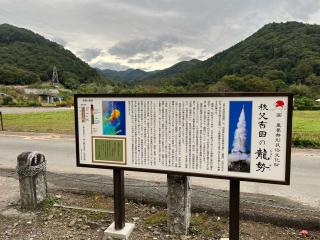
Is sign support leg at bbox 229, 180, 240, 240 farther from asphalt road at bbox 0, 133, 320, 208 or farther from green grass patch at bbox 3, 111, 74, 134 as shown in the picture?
green grass patch at bbox 3, 111, 74, 134

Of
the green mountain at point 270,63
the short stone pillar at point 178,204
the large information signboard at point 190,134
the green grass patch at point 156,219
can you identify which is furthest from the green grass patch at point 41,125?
the green mountain at point 270,63

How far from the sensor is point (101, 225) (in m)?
4.26

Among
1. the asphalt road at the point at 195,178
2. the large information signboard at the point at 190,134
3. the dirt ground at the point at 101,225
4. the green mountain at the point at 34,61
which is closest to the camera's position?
the large information signboard at the point at 190,134

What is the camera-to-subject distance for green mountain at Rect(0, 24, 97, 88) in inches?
4114

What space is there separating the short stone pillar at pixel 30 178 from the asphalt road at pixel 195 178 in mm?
2130

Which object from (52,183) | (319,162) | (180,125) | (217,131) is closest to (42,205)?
(52,183)

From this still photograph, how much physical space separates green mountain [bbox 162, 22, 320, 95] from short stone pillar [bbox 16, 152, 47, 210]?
54703mm

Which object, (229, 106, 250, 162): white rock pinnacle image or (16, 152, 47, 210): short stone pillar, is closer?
(229, 106, 250, 162): white rock pinnacle image

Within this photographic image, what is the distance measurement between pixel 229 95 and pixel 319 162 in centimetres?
593

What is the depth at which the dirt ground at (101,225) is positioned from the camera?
3980 millimetres

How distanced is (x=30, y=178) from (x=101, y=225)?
1303mm

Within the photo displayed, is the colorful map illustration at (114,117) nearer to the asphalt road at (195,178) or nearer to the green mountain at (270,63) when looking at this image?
the asphalt road at (195,178)

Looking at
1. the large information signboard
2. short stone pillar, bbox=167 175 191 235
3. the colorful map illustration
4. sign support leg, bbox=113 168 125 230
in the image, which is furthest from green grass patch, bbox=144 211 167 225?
the colorful map illustration

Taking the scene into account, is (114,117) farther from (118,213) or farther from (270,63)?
(270,63)
